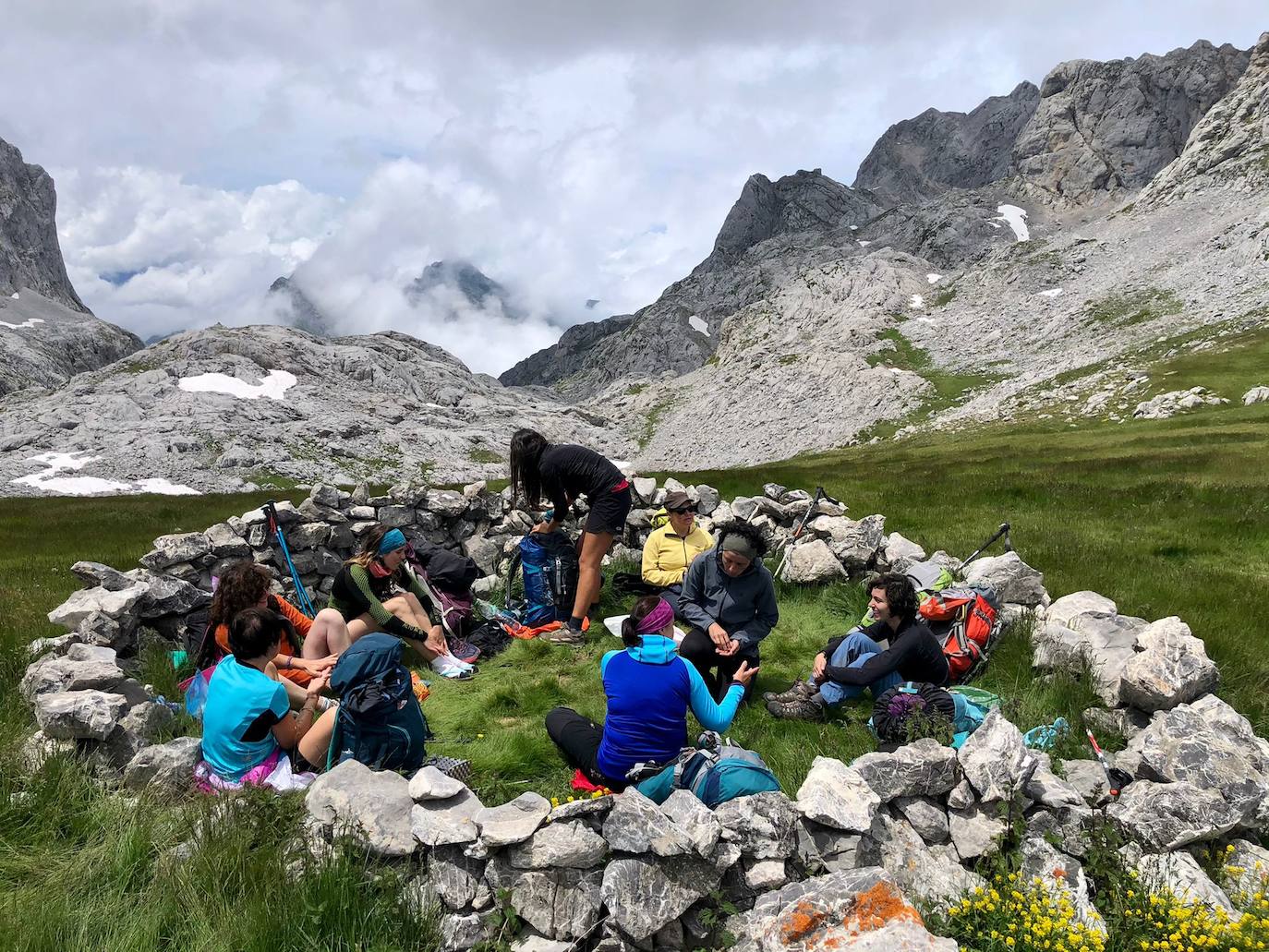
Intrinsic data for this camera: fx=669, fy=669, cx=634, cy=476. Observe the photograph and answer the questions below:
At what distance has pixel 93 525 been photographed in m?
23.5

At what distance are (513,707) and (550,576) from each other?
3.01m

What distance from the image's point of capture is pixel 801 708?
700 cm

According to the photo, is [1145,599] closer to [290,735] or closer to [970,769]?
[970,769]

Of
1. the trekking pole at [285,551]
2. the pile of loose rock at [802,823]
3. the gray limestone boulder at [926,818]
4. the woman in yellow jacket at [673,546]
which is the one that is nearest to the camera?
the pile of loose rock at [802,823]

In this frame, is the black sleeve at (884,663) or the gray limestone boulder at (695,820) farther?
the black sleeve at (884,663)

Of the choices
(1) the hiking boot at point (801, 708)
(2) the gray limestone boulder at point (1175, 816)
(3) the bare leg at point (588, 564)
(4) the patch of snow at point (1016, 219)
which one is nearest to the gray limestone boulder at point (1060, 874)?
(2) the gray limestone boulder at point (1175, 816)

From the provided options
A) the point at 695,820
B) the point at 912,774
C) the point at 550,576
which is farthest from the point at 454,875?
the point at 550,576

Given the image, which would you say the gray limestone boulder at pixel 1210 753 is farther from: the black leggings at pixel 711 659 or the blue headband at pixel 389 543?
the blue headband at pixel 389 543

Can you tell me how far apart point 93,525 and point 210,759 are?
2369 cm

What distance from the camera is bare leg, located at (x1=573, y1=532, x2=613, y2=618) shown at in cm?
970

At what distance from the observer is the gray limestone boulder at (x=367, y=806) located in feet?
13.9

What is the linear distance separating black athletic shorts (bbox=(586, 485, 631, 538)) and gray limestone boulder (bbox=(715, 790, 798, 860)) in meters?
5.49

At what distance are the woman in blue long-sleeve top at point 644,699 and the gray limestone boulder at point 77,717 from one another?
3985 millimetres

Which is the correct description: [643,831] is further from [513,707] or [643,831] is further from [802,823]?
[513,707]
